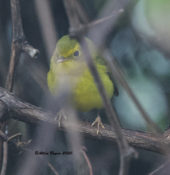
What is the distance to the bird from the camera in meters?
3.36

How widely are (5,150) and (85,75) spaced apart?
1.21m

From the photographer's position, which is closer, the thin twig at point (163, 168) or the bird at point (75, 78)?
the thin twig at point (163, 168)

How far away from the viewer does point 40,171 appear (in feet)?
10.5

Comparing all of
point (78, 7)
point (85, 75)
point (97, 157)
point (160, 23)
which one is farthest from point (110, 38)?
point (78, 7)

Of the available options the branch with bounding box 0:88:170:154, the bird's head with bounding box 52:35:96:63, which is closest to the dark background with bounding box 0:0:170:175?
the bird's head with bounding box 52:35:96:63

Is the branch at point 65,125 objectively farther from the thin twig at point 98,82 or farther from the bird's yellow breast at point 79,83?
the thin twig at point 98,82

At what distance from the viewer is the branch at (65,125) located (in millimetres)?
2689

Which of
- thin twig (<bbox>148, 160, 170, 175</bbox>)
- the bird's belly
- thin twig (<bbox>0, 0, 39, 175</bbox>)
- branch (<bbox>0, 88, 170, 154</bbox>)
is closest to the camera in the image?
thin twig (<bbox>148, 160, 170, 175</bbox>)

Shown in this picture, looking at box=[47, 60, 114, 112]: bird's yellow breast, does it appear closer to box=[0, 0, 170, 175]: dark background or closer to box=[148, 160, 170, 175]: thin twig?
box=[0, 0, 170, 175]: dark background

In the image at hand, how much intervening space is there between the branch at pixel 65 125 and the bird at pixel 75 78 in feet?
1.48

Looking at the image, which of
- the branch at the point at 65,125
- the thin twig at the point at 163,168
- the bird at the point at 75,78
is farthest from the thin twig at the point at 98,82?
the bird at the point at 75,78

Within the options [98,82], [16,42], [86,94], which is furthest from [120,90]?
[98,82]

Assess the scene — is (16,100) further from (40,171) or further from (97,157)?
(97,157)

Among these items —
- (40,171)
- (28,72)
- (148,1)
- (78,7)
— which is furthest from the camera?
(28,72)
